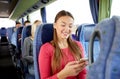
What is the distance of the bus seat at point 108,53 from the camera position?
1.88 feet

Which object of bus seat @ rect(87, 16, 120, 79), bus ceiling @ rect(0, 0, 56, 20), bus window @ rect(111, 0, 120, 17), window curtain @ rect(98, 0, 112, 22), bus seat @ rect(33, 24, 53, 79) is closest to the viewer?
bus seat @ rect(87, 16, 120, 79)

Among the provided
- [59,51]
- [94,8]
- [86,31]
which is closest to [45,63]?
[59,51]

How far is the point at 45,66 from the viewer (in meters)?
1.54

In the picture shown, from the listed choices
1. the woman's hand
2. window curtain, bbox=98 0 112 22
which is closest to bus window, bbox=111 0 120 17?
window curtain, bbox=98 0 112 22

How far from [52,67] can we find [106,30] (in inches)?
39.8

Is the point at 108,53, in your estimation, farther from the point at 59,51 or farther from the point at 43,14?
the point at 43,14

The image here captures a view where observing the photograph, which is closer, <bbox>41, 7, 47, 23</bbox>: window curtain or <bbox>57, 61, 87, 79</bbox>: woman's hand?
<bbox>57, 61, 87, 79</bbox>: woman's hand

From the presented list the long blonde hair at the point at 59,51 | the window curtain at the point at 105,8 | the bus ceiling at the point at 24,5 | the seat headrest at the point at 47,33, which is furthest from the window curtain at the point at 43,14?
the long blonde hair at the point at 59,51

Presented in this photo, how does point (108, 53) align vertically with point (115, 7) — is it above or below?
below

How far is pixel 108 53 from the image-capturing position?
0.60 m

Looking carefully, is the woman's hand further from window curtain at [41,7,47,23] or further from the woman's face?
window curtain at [41,7,47,23]

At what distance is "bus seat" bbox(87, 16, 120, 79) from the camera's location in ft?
1.88

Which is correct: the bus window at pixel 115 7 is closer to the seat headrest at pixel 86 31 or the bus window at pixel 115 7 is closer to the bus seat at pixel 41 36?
the seat headrest at pixel 86 31

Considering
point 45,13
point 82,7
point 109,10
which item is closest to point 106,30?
point 109,10
